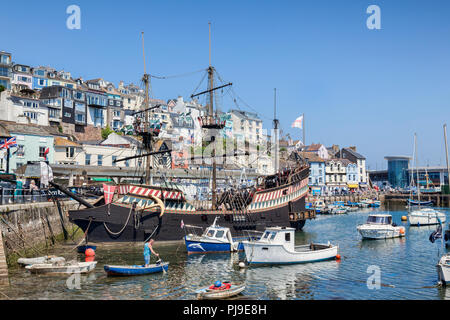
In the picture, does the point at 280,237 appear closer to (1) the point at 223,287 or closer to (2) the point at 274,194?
(1) the point at 223,287

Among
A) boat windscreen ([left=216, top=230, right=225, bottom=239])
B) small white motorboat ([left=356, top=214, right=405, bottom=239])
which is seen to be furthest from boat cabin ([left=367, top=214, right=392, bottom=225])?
boat windscreen ([left=216, top=230, right=225, bottom=239])

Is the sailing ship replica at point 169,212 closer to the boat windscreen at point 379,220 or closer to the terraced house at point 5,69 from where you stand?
the boat windscreen at point 379,220

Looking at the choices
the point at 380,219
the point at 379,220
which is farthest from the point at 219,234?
the point at 380,219

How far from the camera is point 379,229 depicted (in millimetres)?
45125

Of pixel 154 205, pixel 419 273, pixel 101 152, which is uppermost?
pixel 101 152

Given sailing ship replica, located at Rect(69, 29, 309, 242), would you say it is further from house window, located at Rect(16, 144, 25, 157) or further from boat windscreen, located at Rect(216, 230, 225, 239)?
house window, located at Rect(16, 144, 25, 157)

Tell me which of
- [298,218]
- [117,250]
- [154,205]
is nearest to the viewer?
[117,250]

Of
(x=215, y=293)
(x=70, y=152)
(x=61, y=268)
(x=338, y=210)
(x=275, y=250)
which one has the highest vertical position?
(x=70, y=152)

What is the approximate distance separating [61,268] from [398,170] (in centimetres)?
15775
